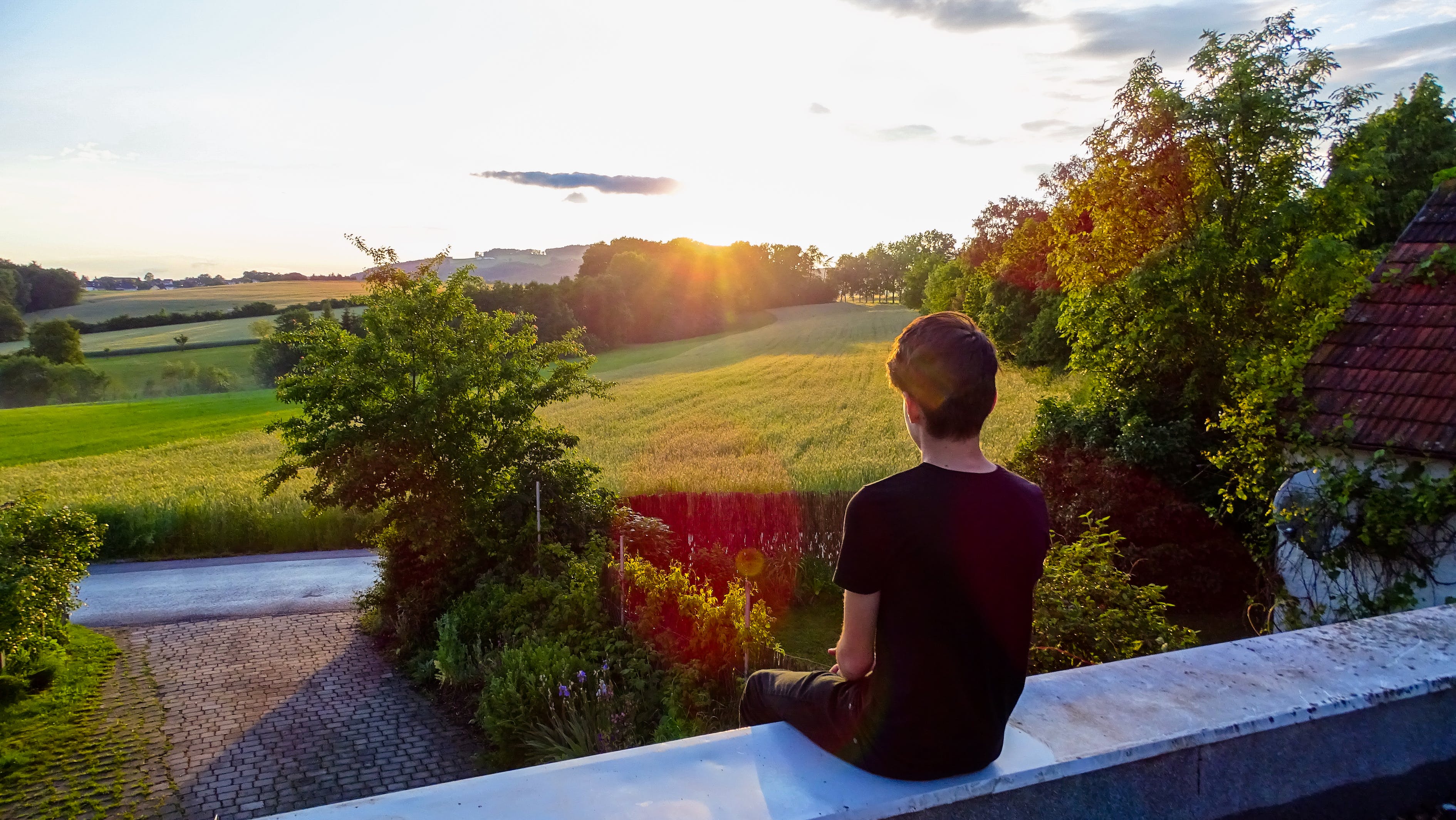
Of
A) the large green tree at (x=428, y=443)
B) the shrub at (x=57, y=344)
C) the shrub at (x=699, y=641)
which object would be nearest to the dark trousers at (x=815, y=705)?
the shrub at (x=699, y=641)

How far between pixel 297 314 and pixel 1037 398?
4874 centimetres

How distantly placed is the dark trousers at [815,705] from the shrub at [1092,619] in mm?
2520

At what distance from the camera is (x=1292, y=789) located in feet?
8.76

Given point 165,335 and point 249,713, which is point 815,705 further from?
point 165,335

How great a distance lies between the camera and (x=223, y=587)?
12.2 m

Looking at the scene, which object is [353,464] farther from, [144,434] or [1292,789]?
[144,434]

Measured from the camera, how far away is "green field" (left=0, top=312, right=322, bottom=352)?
57.3 meters

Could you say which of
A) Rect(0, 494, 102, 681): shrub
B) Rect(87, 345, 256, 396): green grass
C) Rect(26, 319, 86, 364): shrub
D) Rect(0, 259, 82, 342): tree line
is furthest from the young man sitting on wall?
Rect(0, 259, 82, 342): tree line

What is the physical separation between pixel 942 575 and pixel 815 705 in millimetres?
618

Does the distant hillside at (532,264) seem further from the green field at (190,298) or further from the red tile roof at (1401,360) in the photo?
the red tile roof at (1401,360)

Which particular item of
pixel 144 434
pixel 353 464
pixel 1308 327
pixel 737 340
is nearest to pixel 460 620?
pixel 353 464

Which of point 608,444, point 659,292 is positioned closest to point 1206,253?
point 608,444

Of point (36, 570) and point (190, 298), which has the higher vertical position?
point (190, 298)

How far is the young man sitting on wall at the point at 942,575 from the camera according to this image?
2191 millimetres
